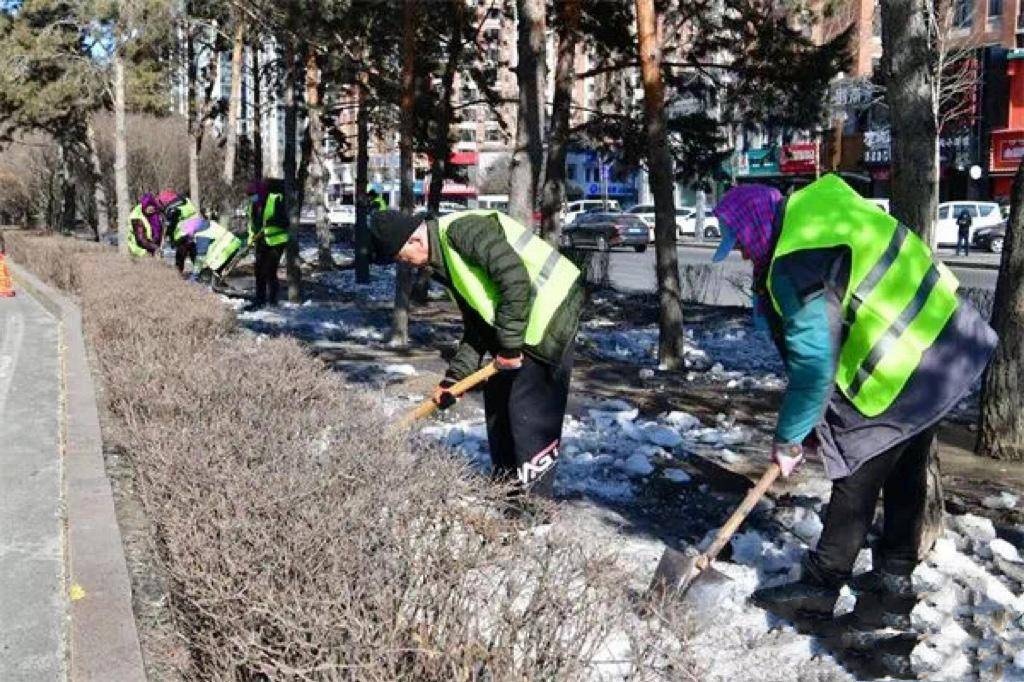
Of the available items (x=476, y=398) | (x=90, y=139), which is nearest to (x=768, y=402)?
(x=476, y=398)

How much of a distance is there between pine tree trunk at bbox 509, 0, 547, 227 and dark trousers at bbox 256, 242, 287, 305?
697 cm

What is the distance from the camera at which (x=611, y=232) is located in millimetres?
36031

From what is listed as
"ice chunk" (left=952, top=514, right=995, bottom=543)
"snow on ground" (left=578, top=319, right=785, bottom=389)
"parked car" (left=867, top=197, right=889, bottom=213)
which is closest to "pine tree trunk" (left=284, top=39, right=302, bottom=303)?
"snow on ground" (left=578, top=319, right=785, bottom=389)

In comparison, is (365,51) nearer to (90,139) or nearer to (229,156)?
(229,156)

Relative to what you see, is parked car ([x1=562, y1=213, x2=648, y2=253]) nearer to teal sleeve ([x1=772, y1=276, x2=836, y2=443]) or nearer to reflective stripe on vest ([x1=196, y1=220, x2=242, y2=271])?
reflective stripe on vest ([x1=196, y1=220, x2=242, y2=271])

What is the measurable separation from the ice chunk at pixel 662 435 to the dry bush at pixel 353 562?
8.60 feet

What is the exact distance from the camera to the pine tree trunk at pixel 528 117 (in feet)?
27.2

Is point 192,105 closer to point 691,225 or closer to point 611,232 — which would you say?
point 611,232

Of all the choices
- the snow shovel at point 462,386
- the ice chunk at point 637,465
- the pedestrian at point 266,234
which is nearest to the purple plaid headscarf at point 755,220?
the snow shovel at point 462,386

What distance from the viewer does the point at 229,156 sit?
95.7ft

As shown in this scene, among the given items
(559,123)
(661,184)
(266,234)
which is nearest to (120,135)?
(266,234)

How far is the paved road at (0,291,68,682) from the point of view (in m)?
3.89

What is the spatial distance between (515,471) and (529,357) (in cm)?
50

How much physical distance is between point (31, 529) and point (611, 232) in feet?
103
